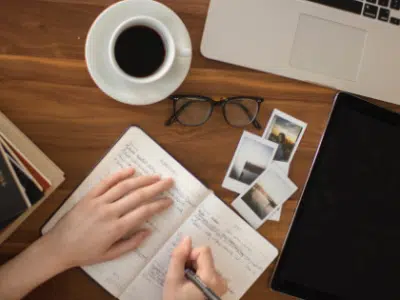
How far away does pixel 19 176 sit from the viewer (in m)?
0.68

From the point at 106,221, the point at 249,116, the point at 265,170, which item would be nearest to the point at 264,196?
the point at 265,170

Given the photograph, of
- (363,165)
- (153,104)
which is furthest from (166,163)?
(363,165)

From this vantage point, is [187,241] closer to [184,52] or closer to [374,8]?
[184,52]

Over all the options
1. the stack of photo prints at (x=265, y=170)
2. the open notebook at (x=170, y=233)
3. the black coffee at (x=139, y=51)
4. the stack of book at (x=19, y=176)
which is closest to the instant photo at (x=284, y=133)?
the stack of photo prints at (x=265, y=170)

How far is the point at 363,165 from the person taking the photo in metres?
0.80

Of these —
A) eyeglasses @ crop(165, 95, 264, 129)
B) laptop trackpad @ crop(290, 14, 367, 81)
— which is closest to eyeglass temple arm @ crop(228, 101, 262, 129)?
eyeglasses @ crop(165, 95, 264, 129)

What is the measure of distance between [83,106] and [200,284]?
0.37 m

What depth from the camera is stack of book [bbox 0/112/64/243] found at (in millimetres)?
658

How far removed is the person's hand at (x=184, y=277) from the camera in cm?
75

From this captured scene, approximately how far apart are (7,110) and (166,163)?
287mm

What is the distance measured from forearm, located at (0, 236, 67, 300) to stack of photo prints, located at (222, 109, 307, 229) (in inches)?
12.9

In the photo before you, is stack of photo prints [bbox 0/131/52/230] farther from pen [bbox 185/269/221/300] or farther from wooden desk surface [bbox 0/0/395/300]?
pen [bbox 185/269/221/300]

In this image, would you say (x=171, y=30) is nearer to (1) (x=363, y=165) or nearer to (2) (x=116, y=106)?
(2) (x=116, y=106)

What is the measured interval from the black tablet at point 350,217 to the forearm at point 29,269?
0.39 meters
